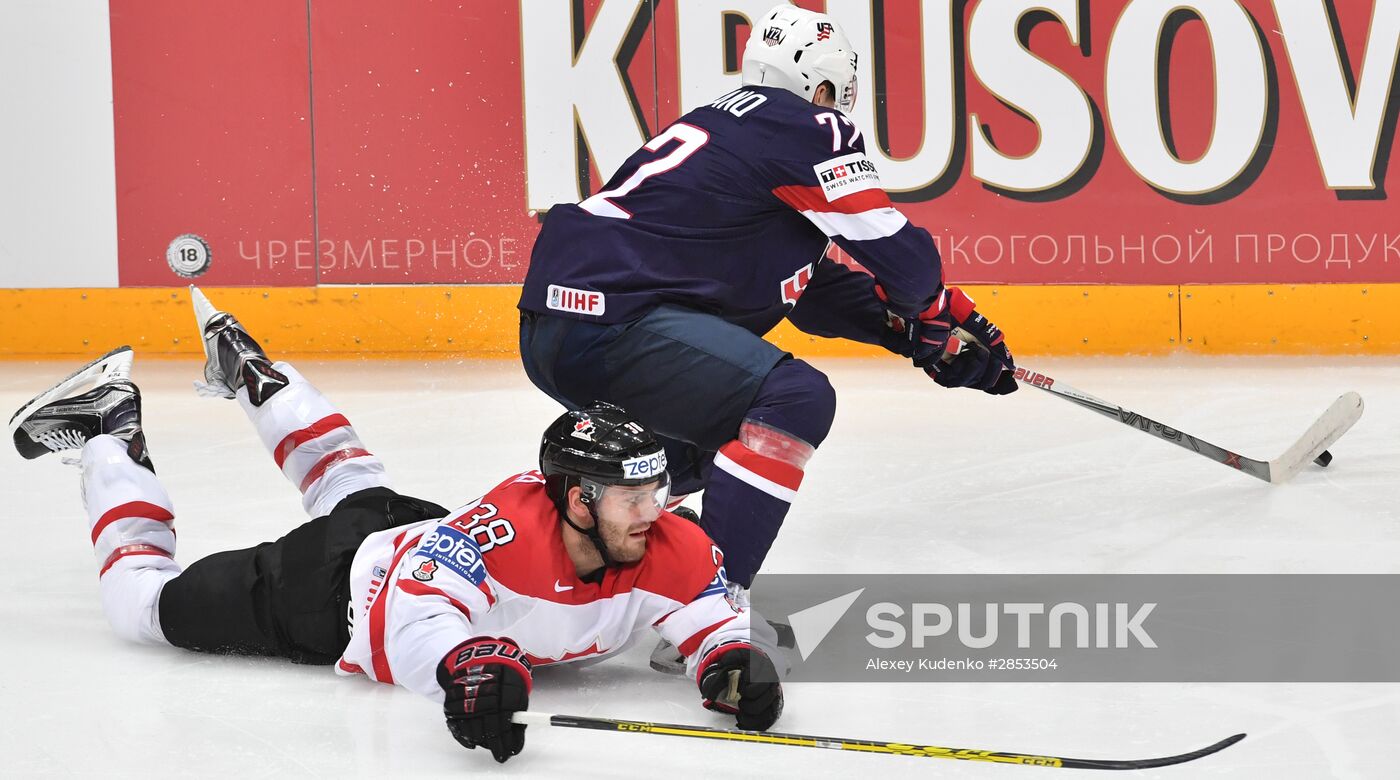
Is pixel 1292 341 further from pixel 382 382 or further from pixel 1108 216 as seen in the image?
pixel 382 382

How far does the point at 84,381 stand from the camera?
3033 millimetres

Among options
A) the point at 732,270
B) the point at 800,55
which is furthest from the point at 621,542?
the point at 800,55

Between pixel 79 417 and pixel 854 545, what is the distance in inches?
57.5

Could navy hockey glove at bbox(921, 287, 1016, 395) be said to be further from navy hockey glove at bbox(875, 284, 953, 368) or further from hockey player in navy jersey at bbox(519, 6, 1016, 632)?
hockey player in navy jersey at bbox(519, 6, 1016, 632)

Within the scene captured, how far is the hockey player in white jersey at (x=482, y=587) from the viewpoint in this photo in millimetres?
2152

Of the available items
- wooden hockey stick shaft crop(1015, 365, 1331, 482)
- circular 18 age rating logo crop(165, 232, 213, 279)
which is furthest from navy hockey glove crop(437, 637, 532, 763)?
circular 18 age rating logo crop(165, 232, 213, 279)

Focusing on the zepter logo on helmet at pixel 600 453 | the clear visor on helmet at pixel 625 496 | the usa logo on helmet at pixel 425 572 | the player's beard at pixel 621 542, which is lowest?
the usa logo on helmet at pixel 425 572

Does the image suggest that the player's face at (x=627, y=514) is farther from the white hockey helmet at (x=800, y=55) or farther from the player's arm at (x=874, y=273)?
the white hockey helmet at (x=800, y=55)

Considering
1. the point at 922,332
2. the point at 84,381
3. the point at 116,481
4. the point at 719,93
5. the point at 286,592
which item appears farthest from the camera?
the point at 719,93

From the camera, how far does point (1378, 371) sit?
540 cm

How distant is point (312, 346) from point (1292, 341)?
136 inches

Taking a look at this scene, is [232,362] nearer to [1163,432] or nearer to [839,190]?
[839,190]

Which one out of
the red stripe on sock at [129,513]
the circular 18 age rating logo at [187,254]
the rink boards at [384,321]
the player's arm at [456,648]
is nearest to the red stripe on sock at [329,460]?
the red stripe on sock at [129,513]

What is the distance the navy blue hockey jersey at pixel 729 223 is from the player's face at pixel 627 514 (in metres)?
0.58
